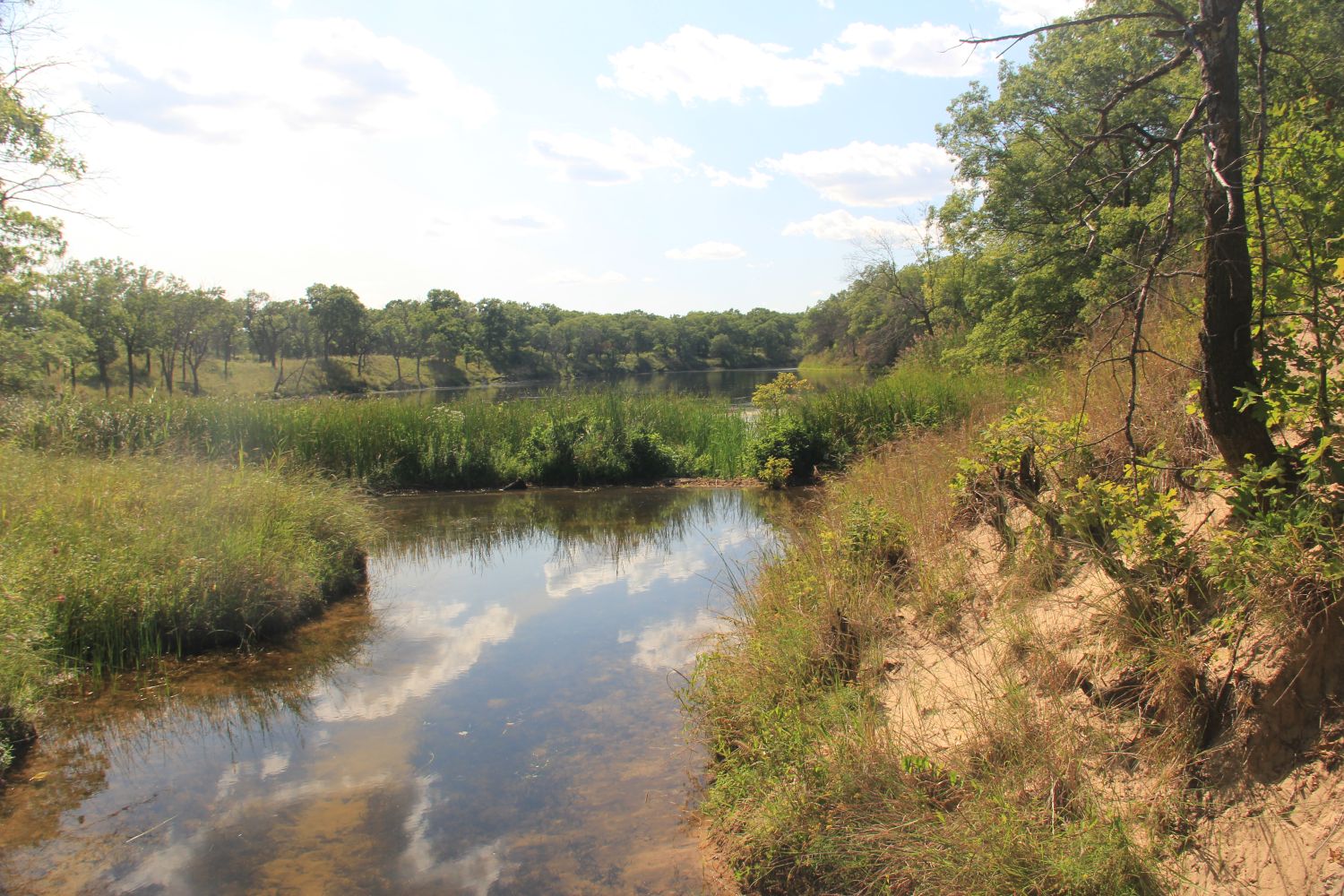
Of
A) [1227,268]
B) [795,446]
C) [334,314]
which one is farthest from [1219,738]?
[334,314]

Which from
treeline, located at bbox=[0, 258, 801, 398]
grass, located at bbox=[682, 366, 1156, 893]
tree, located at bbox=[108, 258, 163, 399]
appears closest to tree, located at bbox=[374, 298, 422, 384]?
treeline, located at bbox=[0, 258, 801, 398]

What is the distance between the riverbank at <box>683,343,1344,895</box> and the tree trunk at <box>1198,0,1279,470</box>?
0.89 feet

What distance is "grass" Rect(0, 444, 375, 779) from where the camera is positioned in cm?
654

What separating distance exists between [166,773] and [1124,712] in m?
5.81

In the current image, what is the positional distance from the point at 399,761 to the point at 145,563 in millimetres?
3802

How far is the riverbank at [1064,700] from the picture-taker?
307 cm

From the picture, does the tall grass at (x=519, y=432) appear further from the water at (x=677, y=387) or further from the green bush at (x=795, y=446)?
the water at (x=677, y=387)

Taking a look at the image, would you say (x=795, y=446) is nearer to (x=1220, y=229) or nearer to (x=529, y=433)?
(x=529, y=433)

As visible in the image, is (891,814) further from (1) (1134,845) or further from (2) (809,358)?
(2) (809,358)

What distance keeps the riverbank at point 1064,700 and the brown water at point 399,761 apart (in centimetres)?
68

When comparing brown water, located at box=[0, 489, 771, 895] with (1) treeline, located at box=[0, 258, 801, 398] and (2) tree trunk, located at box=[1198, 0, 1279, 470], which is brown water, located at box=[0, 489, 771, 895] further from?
(1) treeline, located at box=[0, 258, 801, 398]

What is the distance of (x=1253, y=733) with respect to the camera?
10.4ft

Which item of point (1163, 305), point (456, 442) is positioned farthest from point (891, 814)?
point (456, 442)

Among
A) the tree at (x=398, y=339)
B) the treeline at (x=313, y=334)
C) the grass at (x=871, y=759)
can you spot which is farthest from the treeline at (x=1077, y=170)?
the tree at (x=398, y=339)
